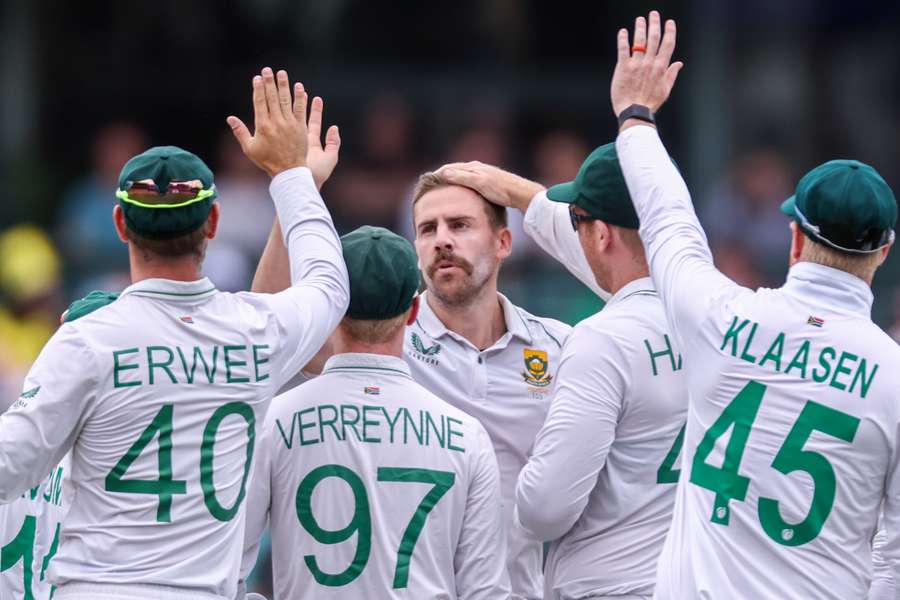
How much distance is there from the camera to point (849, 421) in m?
3.94

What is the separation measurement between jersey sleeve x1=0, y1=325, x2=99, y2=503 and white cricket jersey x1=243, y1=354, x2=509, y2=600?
712 mm

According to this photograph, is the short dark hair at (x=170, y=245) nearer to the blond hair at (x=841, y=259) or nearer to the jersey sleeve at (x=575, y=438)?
the jersey sleeve at (x=575, y=438)

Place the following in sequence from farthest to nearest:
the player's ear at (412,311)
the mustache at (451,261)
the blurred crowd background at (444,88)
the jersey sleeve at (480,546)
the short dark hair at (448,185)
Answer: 1. the blurred crowd background at (444,88)
2. the short dark hair at (448,185)
3. the mustache at (451,261)
4. the player's ear at (412,311)
5. the jersey sleeve at (480,546)

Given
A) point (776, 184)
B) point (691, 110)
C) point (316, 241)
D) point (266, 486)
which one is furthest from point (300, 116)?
point (691, 110)

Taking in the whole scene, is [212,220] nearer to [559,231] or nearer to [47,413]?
[47,413]

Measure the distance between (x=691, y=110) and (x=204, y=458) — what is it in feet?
36.0

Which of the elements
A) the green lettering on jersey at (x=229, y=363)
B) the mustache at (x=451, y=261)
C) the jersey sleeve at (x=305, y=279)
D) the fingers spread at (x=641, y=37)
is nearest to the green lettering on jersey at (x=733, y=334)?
the fingers spread at (x=641, y=37)

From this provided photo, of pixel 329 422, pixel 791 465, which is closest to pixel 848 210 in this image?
pixel 791 465

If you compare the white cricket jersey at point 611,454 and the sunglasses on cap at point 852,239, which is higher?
the sunglasses on cap at point 852,239

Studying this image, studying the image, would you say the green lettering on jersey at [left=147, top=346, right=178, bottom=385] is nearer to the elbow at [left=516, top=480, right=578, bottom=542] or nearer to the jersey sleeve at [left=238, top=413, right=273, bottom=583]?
the jersey sleeve at [left=238, top=413, right=273, bottom=583]

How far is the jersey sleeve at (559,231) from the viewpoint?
515 cm

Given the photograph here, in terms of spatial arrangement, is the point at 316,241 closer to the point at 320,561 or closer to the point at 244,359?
the point at 244,359

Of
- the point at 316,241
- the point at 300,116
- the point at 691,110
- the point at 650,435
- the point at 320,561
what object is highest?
the point at 691,110

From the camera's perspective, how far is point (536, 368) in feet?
16.9
